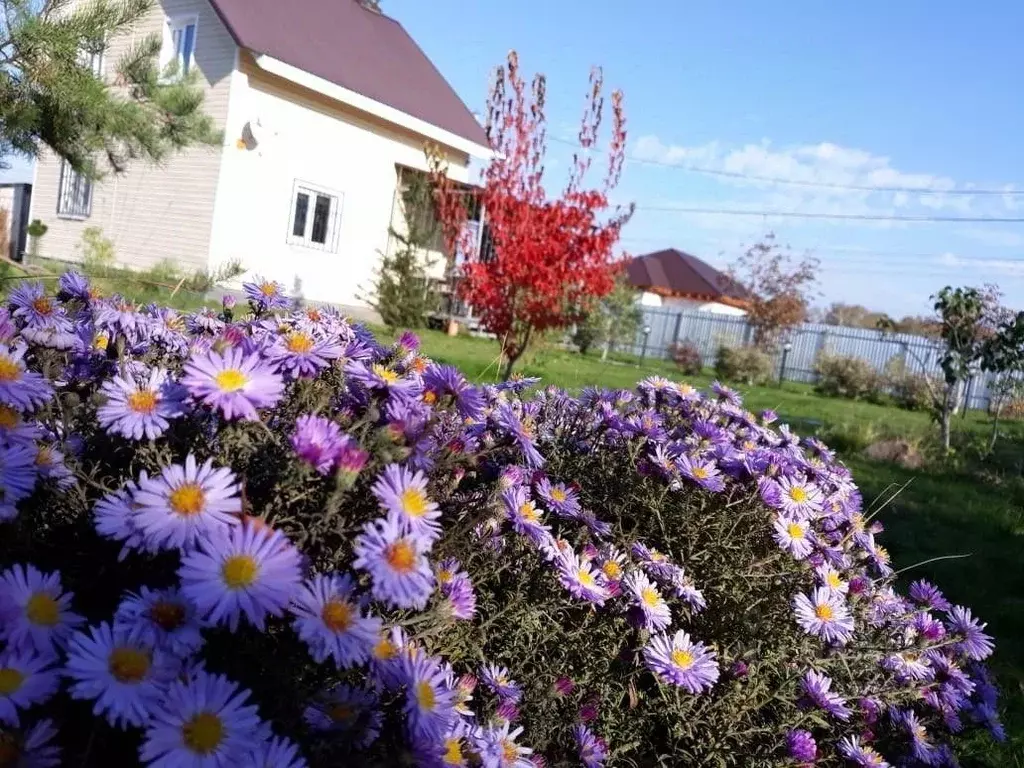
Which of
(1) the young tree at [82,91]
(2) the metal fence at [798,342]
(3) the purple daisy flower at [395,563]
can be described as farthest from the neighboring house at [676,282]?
(3) the purple daisy flower at [395,563]

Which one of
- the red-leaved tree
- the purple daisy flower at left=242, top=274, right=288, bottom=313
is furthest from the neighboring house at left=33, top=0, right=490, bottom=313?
the purple daisy flower at left=242, top=274, right=288, bottom=313

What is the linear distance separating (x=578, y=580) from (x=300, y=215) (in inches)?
501

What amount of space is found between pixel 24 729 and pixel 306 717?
284 mm

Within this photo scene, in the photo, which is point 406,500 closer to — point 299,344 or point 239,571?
point 239,571

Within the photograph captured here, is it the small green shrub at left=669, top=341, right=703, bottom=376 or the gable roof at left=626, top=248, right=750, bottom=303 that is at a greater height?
the gable roof at left=626, top=248, right=750, bottom=303

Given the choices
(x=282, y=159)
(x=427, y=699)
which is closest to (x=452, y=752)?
(x=427, y=699)

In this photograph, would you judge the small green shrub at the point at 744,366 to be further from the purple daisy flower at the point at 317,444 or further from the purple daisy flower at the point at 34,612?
the purple daisy flower at the point at 34,612

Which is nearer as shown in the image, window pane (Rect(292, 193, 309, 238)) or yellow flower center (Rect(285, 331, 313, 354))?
yellow flower center (Rect(285, 331, 313, 354))

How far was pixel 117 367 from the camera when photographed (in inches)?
54.9

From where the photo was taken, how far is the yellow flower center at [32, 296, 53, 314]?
164 cm

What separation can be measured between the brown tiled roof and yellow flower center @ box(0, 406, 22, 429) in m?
11.4

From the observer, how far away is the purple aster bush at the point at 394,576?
89 cm

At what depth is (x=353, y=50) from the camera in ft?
46.4

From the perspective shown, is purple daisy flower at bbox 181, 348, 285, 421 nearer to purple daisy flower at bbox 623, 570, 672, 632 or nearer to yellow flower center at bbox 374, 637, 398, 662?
yellow flower center at bbox 374, 637, 398, 662
